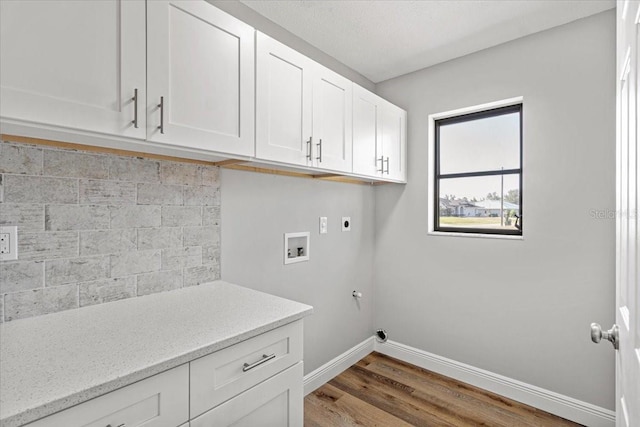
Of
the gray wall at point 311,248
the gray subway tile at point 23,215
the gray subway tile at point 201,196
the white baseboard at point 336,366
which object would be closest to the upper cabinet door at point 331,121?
the gray wall at point 311,248

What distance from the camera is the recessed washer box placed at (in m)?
2.17

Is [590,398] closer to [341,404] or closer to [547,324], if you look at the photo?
[547,324]

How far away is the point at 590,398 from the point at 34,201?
121 inches

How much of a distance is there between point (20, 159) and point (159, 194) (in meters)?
0.50

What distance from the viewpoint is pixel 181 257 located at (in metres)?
1.62

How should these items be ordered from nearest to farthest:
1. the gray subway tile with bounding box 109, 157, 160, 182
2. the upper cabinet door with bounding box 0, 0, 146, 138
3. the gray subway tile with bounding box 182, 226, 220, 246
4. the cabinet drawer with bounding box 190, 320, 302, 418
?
the upper cabinet door with bounding box 0, 0, 146, 138 < the cabinet drawer with bounding box 190, 320, 302, 418 < the gray subway tile with bounding box 109, 157, 160, 182 < the gray subway tile with bounding box 182, 226, 220, 246

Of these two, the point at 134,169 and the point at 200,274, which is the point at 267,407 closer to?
the point at 200,274

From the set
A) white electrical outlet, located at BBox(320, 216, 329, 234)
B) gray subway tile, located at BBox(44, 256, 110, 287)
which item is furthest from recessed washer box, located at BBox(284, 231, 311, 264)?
gray subway tile, located at BBox(44, 256, 110, 287)

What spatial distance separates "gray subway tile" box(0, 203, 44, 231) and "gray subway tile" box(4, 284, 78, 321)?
235 mm

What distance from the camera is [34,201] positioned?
3.91 feet

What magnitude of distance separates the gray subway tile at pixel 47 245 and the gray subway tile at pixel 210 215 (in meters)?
0.56

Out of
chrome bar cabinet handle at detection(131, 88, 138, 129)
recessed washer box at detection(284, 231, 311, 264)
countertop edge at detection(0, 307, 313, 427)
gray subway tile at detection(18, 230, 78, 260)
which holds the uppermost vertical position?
chrome bar cabinet handle at detection(131, 88, 138, 129)

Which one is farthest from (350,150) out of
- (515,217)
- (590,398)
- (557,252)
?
(590,398)

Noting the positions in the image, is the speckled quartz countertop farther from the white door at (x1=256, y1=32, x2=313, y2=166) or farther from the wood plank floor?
the wood plank floor
